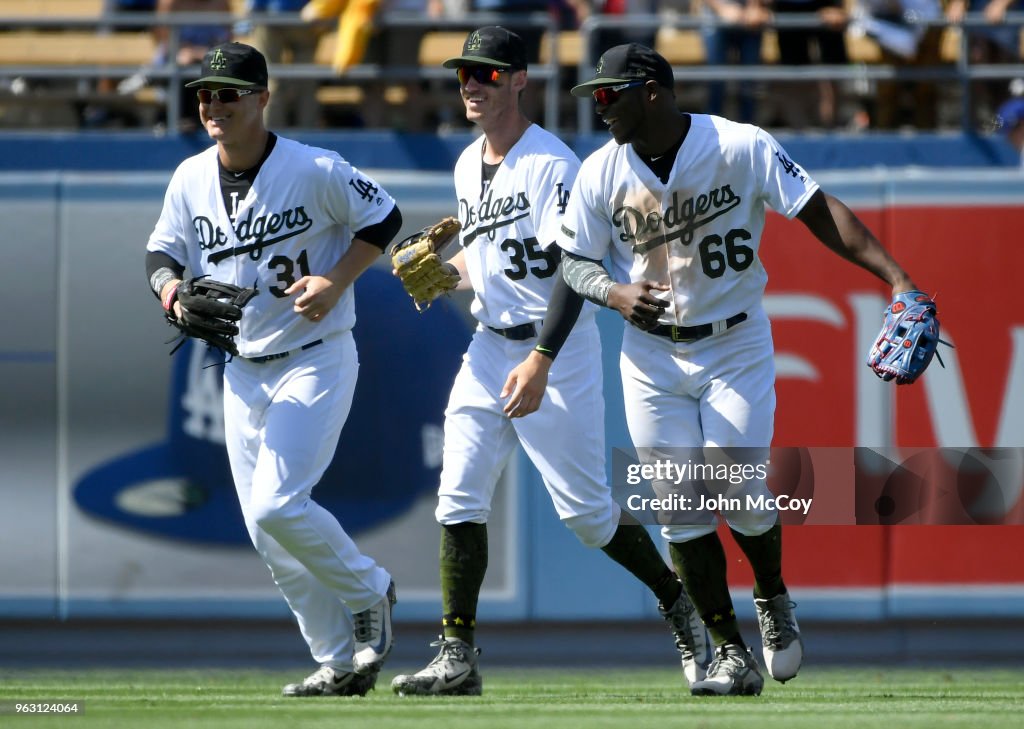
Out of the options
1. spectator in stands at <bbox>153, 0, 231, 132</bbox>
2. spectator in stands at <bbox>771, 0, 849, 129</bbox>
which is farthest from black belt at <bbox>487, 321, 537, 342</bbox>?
spectator in stands at <bbox>771, 0, 849, 129</bbox>

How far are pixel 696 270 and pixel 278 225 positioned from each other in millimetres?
1458

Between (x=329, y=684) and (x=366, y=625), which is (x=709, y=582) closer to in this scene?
(x=366, y=625)

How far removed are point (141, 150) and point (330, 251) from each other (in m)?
2.72

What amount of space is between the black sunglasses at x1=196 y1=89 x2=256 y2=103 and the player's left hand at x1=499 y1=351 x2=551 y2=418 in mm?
1342

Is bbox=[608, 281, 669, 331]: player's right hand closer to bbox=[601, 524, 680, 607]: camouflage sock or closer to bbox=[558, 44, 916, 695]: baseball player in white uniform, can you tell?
bbox=[558, 44, 916, 695]: baseball player in white uniform

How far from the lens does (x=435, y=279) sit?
219 inches

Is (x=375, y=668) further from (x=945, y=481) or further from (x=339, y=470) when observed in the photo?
(x=945, y=481)

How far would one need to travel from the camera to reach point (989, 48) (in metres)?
8.77

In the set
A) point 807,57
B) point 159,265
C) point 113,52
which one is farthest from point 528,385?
point 113,52

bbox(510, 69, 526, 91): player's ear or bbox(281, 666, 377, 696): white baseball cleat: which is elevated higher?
bbox(510, 69, 526, 91): player's ear

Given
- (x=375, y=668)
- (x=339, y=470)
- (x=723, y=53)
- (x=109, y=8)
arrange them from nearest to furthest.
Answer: (x=375, y=668) → (x=339, y=470) → (x=723, y=53) → (x=109, y=8)

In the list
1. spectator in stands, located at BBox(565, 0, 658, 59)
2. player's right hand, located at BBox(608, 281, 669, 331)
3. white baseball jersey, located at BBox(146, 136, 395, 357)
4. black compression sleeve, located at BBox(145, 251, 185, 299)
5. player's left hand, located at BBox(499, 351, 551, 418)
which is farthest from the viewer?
spectator in stands, located at BBox(565, 0, 658, 59)

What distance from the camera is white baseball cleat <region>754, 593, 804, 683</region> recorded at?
17.3 feet

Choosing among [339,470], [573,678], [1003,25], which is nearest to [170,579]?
[339,470]
